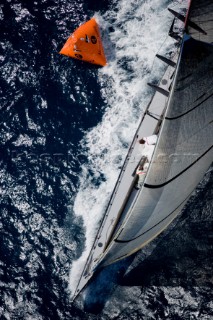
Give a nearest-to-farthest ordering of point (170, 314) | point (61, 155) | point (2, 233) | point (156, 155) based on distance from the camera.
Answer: point (156, 155) < point (170, 314) < point (2, 233) < point (61, 155)

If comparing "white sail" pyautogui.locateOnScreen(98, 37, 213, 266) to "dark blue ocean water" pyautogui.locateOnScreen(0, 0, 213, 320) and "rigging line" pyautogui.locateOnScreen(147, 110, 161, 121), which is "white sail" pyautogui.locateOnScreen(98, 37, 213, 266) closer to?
"dark blue ocean water" pyautogui.locateOnScreen(0, 0, 213, 320)

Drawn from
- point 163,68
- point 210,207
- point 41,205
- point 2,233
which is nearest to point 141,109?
point 163,68

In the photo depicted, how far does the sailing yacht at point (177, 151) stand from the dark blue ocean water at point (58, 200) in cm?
244

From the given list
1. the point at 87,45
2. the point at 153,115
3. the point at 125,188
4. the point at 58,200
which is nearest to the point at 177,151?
the point at 125,188

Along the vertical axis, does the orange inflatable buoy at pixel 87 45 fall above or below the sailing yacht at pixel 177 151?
above

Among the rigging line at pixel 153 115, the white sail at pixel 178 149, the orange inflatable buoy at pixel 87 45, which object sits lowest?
the white sail at pixel 178 149

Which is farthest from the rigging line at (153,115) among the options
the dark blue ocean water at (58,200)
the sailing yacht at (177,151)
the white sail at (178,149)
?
the white sail at (178,149)

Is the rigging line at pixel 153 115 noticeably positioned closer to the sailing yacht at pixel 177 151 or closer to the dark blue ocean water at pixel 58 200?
the sailing yacht at pixel 177 151

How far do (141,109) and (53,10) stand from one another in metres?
11.7

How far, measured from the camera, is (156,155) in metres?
14.3

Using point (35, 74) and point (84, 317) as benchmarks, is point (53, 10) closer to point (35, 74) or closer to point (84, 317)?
point (35, 74)

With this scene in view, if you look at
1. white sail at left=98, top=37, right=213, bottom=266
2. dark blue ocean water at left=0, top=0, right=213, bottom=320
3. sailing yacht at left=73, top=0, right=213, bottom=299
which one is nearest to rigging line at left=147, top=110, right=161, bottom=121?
sailing yacht at left=73, top=0, right=213, bottom=299

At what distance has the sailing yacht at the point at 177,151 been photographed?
530 inches

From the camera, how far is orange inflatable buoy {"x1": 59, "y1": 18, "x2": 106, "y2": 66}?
2362 cm
